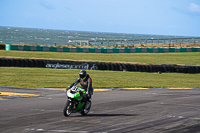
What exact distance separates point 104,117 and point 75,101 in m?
1.02

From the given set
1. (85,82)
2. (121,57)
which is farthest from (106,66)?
(85,82)

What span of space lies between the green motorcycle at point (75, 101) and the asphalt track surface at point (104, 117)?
22 centimetres

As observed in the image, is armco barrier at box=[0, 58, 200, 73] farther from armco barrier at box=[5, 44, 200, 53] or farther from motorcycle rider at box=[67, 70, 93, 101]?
motorcycle rider at box=[67, 70, 93, 101]

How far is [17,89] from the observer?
18.9 m

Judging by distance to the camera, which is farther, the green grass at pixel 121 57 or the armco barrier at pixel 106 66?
the green grass at pixel 121 57

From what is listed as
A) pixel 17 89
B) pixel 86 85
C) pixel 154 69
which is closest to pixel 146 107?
pixel 86 85

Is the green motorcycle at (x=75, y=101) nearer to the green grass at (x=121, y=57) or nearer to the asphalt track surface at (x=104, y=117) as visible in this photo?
the asphalt track surface at (x=104, y=117)

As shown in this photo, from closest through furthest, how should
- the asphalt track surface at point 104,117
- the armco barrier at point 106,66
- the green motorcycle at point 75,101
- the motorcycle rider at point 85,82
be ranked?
the asphalt track surface at point 104,117 → the green motorcycle at point 75,101 → the motorcycle rider at point 85,82 → the armco barrier at point 106,66

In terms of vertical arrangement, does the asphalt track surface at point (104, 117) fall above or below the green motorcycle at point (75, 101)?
below

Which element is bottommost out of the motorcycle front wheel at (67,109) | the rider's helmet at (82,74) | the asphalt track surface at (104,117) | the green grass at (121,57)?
the asphalt track surface at (104,117)

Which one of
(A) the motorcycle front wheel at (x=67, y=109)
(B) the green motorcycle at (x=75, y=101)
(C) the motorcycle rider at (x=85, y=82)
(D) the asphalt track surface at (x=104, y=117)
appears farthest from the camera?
(C) the motorcycle rider at (x=85, y=82)

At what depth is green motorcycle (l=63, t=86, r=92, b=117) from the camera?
34.9 ft

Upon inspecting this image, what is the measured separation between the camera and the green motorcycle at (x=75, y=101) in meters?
10.6

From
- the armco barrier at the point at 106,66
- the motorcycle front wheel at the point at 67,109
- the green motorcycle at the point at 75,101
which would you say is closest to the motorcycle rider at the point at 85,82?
the green motorcycle at the point at 75,101
